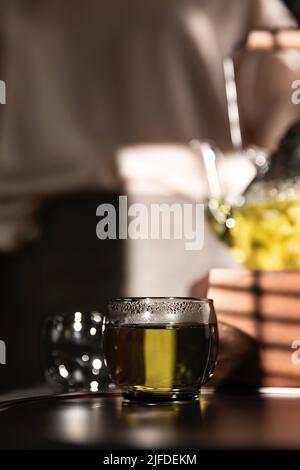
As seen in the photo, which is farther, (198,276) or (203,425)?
(198,276)

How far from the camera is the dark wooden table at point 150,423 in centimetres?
43

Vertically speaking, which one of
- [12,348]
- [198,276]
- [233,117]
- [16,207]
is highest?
[233,117]

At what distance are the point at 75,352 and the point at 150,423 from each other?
0.52 metres

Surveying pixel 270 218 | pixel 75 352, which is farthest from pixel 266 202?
pixel 75 352

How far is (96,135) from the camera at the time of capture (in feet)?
4.67

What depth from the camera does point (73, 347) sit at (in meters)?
1.00

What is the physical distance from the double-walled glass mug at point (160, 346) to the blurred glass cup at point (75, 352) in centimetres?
41

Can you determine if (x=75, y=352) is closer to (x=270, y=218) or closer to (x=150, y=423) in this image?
(x=270, y=218)

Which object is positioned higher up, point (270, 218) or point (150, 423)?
point (270, 218)

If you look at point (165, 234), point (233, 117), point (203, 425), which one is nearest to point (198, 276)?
point (165, 234)
